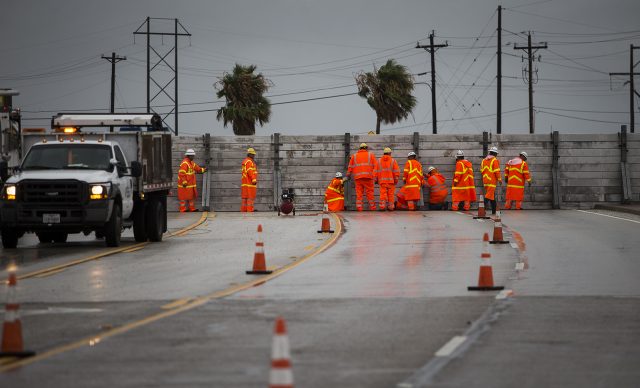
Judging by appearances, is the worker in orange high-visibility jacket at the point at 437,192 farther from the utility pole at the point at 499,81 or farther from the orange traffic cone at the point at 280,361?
the orange traffic cone at the point at 280,361

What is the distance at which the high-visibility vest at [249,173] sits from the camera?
147 ft

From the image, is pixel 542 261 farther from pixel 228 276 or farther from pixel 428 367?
pixel 428 367

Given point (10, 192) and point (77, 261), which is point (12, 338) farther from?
point (10, 192)

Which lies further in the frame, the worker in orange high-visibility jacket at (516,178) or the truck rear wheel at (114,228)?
the worker in orange high-visibility jacket at (516,178)

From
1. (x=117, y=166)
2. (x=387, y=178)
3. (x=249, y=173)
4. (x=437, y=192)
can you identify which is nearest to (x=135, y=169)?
(x=117, y=166)

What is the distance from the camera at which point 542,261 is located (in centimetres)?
2259

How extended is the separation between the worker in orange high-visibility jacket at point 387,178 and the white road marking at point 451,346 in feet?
106

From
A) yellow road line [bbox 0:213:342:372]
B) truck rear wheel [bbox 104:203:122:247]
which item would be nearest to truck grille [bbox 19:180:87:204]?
truck rear wheel [bbox 104:203:122:247]

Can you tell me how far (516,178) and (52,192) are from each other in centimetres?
2253

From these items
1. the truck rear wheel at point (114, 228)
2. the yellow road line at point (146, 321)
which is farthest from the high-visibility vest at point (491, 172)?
the yellow road line at point (146, 321)

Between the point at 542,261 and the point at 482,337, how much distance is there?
10227mm

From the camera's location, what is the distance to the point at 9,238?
88.5 feet

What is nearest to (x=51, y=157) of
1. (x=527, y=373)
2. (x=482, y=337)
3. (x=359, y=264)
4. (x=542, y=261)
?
(x=359, y=264)

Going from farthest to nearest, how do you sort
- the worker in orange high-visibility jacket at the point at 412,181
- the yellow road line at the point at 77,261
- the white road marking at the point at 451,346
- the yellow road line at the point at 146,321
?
the worker in orange high-visibility jacket at the point at 412,181 < the yellow road line at the point at 77,261 < the white road marking at the point at 451,346 < the yellow road line at the point at 146,321
